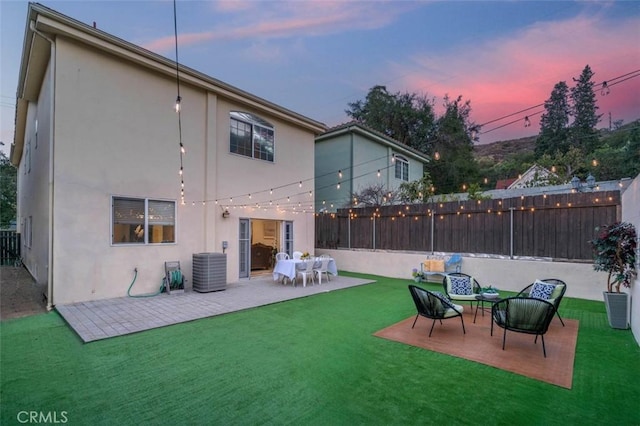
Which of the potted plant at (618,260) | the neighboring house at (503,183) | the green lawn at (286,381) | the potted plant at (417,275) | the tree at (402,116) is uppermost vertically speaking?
the tree at (402,116)

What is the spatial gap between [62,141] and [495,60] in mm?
11905

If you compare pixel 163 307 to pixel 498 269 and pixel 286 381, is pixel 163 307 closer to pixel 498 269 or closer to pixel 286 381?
pixel 286 381

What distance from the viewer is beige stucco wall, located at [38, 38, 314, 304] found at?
612 centimetres

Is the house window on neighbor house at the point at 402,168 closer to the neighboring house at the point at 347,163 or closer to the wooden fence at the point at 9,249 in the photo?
the neighboring house at the point at 347,163

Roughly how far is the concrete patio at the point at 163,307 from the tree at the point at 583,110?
35.4m

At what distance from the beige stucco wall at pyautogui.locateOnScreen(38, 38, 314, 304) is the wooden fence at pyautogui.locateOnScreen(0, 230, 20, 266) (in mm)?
10107

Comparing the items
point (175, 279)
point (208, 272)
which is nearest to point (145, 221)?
point (175, 279)

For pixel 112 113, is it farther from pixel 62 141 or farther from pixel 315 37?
pixel 315 37

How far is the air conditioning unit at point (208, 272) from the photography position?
7.40 m

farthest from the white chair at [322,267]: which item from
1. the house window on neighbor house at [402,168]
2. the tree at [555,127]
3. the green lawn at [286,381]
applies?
the tree at [555,127]

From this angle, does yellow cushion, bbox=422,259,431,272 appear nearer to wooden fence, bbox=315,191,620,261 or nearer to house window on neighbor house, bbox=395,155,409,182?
wooden fence, bbox=315,191,620,261

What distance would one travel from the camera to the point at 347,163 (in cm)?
1370

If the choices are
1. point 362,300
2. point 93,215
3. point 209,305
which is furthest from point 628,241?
point 93,215

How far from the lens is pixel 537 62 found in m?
9.34
